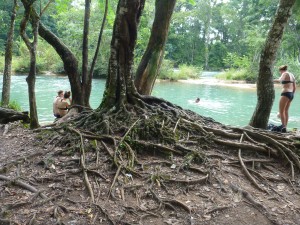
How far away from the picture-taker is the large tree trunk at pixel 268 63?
6023 millimetres

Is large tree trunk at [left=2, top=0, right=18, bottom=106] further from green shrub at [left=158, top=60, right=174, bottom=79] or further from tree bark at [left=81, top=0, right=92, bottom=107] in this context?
green shrub at [left=158, top=60, right=174, bottom=79]

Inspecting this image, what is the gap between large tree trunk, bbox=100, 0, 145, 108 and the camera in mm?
5352

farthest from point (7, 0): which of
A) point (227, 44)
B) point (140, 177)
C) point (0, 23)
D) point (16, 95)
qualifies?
point (140, 177)

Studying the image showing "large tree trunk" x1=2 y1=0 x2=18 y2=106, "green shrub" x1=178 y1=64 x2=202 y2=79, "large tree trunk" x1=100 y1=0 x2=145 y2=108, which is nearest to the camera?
"large tree trunk" x1=100 y1=0 x2=145 y2=108

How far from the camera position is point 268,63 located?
244 inches

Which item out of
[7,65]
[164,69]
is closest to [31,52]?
[7,65]

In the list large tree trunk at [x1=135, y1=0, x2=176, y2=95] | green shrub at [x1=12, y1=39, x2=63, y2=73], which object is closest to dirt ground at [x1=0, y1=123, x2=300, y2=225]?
large tree trunk at [x1=135, y1=0, x2=176, y2=95]

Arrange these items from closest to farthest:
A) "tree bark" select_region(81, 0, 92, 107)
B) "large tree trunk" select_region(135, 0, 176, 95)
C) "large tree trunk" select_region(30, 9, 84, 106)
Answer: "large tree trunk" select_region(135, 0, 176, 95) → "large tree trunk" select_region(30, 9, 84, 106) → "tree bark" select_region(81, 0, 92, 107)

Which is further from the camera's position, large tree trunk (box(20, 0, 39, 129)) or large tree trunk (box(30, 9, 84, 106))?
large tree trunk (box(30, 9, 84, 106))

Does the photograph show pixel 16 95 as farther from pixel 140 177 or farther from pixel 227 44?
pixel 227 44

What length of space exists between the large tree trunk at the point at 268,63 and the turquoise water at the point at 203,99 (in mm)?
9990

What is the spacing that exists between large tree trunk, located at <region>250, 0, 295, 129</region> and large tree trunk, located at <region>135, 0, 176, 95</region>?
2.30m

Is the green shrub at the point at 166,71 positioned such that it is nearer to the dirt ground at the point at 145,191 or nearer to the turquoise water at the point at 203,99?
the turquoise water at the point at 203,99

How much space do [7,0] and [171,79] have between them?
817 inches
